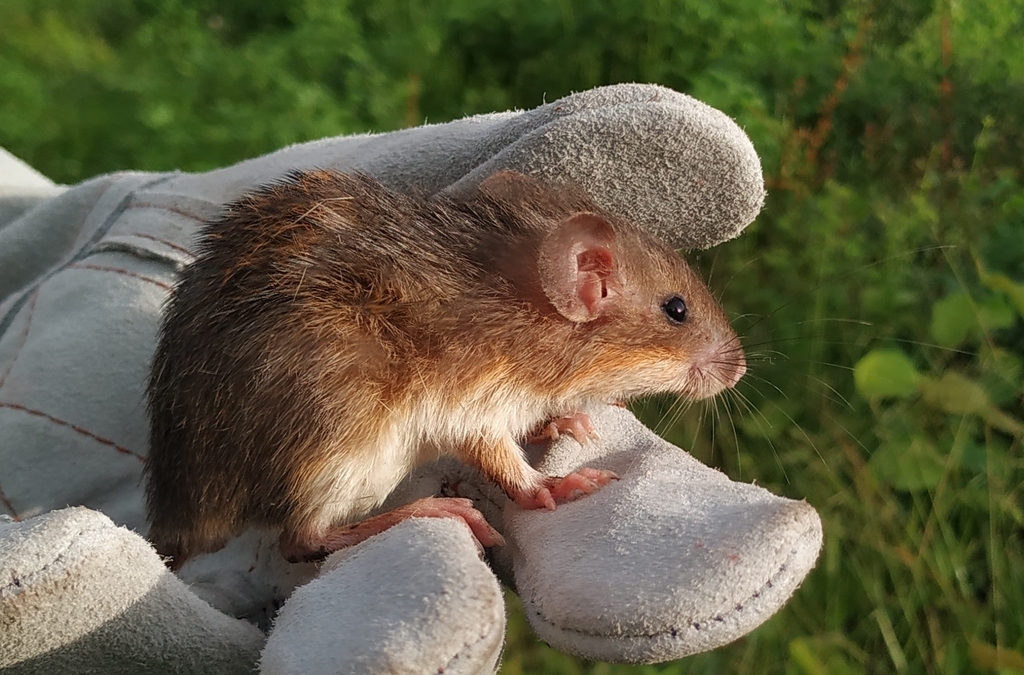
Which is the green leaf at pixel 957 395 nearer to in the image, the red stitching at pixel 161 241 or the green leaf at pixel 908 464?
the green leaf at pixel 908 464

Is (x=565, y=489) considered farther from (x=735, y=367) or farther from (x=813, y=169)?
(x=813, y=169)

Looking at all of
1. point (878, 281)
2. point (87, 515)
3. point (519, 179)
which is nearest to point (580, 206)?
point (519, 179)

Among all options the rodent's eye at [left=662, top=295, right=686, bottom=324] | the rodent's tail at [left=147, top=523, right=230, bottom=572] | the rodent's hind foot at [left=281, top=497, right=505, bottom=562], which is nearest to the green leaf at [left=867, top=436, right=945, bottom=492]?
the rodent's eye at [left=662, top=295, right=686, bottom=324]

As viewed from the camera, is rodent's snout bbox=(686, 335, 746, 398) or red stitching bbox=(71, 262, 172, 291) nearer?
rodent's snout bbox=(686, 335, 746, 398)

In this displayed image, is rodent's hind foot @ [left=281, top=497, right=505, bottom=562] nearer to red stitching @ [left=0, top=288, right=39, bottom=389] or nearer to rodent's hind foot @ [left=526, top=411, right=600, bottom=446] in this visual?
rodent's hind foot @ [left=526, top=411, right=600, bottom=446]

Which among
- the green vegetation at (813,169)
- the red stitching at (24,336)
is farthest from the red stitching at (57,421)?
the green vegetation at (813,169)

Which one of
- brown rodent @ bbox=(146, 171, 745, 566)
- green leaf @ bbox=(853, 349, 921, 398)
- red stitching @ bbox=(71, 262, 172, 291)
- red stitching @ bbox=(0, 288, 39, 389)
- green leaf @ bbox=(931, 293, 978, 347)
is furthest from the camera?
green leaf @ bbox=(931, 293, 978, 347)
